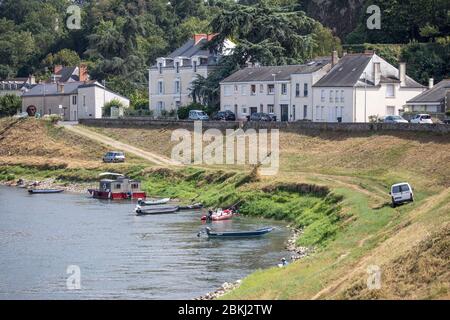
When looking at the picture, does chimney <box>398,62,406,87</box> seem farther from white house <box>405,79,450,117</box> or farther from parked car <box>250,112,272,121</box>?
parked car <box>250,112,272,121</box>

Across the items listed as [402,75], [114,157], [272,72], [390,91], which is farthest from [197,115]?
[402,75]

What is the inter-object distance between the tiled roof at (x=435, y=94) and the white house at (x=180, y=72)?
29.3m

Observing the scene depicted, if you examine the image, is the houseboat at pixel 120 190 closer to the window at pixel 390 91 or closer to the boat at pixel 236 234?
the boat at pixel 236 234

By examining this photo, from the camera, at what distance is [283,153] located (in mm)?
95688

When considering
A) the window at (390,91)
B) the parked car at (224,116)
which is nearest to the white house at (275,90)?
the parked car at (224,116)

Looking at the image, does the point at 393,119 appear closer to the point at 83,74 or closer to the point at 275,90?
the point at 275,90

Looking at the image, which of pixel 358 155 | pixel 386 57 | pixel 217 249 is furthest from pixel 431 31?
pixel 217 249

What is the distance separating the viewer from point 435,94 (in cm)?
10319

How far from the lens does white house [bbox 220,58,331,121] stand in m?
108

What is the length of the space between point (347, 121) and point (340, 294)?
6094 cm

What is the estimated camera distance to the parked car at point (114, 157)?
4190 inches

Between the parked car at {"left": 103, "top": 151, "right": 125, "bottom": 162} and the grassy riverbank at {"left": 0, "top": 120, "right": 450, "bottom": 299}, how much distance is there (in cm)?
84

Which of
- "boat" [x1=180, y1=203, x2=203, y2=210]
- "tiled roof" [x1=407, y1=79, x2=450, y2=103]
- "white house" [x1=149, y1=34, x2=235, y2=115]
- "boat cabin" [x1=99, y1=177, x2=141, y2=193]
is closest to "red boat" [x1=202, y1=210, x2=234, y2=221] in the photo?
"boat" [x1=180, y1=203, x2=203, y2=210]

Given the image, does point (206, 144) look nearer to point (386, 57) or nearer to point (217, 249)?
point (386, 57)
